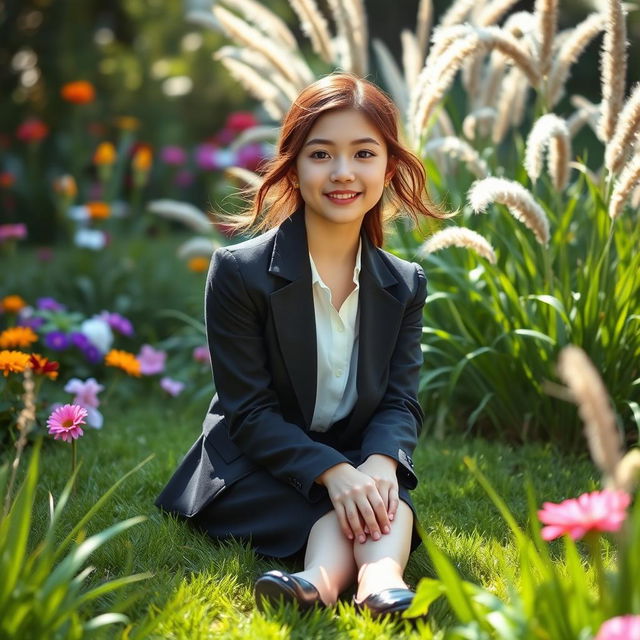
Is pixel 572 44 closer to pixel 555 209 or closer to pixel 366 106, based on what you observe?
pixel 555 209

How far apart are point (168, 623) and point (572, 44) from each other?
1961mm

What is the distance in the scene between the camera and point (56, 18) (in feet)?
22.6

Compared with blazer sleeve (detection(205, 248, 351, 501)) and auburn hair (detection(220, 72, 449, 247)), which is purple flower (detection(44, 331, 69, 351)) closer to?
auburn hair (detection(220, 72, 449, 247))

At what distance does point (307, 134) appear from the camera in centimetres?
221

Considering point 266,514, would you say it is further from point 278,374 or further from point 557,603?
point 557,603

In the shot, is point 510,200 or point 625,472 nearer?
point 625,472

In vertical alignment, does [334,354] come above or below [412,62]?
below

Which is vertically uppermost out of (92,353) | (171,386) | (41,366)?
(41,366)

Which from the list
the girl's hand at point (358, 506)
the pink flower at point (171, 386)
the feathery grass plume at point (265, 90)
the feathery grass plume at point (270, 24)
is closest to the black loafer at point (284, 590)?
the girl's hand at point (358, 506)

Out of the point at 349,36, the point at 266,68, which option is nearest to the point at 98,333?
the point at 266,68

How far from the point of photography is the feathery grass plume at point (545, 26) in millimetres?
2695

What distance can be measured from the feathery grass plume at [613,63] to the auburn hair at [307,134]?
21.1 inches

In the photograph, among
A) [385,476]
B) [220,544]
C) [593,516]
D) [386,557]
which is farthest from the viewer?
[220,544]

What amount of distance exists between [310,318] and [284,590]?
2.16 ft
